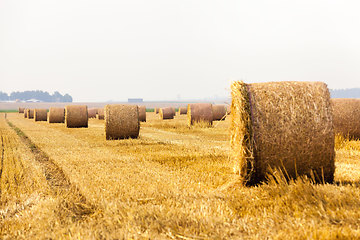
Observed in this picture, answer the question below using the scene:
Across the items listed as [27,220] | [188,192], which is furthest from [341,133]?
[27,220]

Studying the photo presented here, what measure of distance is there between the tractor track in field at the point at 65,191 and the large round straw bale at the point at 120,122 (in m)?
4.05

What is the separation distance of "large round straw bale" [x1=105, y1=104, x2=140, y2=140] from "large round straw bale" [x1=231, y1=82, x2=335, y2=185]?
8358 mm

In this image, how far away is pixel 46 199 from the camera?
17.1ft

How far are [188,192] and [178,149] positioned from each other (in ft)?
17.4

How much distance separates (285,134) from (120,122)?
29.1 feet

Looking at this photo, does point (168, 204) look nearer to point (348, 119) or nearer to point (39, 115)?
point (348, 119)

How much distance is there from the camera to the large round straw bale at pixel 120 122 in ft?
44.0

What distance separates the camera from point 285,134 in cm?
540

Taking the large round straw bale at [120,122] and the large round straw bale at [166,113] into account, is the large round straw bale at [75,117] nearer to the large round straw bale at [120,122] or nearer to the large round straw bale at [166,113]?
the large round straw bale at [120,122]

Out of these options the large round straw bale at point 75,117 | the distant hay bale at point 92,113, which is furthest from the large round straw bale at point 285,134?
the distant hay bale at point 92,113

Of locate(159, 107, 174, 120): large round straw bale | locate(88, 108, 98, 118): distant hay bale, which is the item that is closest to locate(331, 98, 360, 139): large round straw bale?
locate(159, 107, 174, 120): large round straw bale

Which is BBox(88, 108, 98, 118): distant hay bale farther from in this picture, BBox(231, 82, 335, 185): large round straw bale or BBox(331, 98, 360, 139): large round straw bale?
BBox(231, 82, 335, 185): large round straw bale

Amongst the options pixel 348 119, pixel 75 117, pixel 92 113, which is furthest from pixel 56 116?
pixel 348 119

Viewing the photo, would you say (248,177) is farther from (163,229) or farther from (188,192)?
(163,229)
